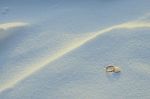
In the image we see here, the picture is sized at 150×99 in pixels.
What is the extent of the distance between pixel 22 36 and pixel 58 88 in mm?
514

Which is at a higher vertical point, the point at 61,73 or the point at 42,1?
the point at 42,1

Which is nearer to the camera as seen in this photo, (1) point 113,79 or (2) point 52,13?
(1) point 113,79

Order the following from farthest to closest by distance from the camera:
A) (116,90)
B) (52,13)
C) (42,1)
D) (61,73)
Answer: (42,1) → (52,13) → (61,73) → (116,90)

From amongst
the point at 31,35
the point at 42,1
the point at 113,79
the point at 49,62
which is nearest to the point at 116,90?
the point at 113,79

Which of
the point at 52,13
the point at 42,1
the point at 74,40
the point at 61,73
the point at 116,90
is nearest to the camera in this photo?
the point at 116,90

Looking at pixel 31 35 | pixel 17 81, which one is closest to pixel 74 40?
pixel 31 35

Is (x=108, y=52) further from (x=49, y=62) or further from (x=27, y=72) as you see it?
(x=27, y=72)

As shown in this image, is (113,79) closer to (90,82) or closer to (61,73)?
(90,82)

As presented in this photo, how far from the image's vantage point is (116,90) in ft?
5.32

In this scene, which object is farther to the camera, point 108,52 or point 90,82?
point 108,52

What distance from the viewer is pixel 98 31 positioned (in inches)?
77.0

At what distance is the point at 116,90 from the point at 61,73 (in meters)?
0.29

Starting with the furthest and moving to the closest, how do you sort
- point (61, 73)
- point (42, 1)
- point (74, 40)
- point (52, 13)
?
point (42, 1)
point (52, 13)
point (74, 40)
point (61, 73)

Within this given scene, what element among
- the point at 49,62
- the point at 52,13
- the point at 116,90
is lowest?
the point at 116,90
